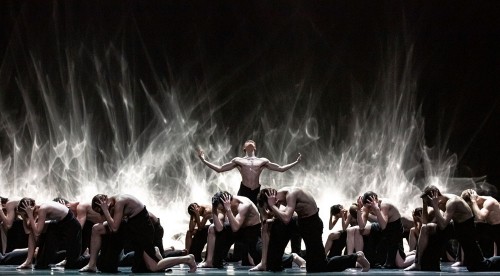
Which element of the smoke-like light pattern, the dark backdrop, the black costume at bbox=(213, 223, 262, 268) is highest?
the dark backdrop

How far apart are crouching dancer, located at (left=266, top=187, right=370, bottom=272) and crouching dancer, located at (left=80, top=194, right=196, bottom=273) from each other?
1.01 meters

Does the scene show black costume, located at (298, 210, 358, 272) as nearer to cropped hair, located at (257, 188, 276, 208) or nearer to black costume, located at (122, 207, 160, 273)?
cropped hair, located at (257, 188, 276, 208)

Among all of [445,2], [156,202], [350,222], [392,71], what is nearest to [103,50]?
[156,202]

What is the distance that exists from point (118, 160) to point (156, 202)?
1168 millimetres

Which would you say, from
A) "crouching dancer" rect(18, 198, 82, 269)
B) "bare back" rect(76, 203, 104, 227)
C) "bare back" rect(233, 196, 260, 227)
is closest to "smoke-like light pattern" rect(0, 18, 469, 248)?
"bare back" rect(76, 203, 104, 227)

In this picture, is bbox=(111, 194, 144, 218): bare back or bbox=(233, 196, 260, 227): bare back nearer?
bbox=(111, 194, 144, 218): bare back

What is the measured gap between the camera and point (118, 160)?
16250 millimetres

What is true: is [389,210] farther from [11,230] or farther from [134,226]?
[11,230]

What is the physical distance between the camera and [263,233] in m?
8.45

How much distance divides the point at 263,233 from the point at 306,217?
0.67 meters

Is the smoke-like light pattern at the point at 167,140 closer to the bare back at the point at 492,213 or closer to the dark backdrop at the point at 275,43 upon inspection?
the dark backdrop at the point at 275,43

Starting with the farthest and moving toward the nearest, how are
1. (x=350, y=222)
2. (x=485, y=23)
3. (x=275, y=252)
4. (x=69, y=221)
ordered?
(x=485, y=23), (x=350, y=222), (x=69, y=221), (x=275, y=252)

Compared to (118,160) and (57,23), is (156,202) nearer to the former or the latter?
(118,160)

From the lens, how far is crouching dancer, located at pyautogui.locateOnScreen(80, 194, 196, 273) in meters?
7.73
